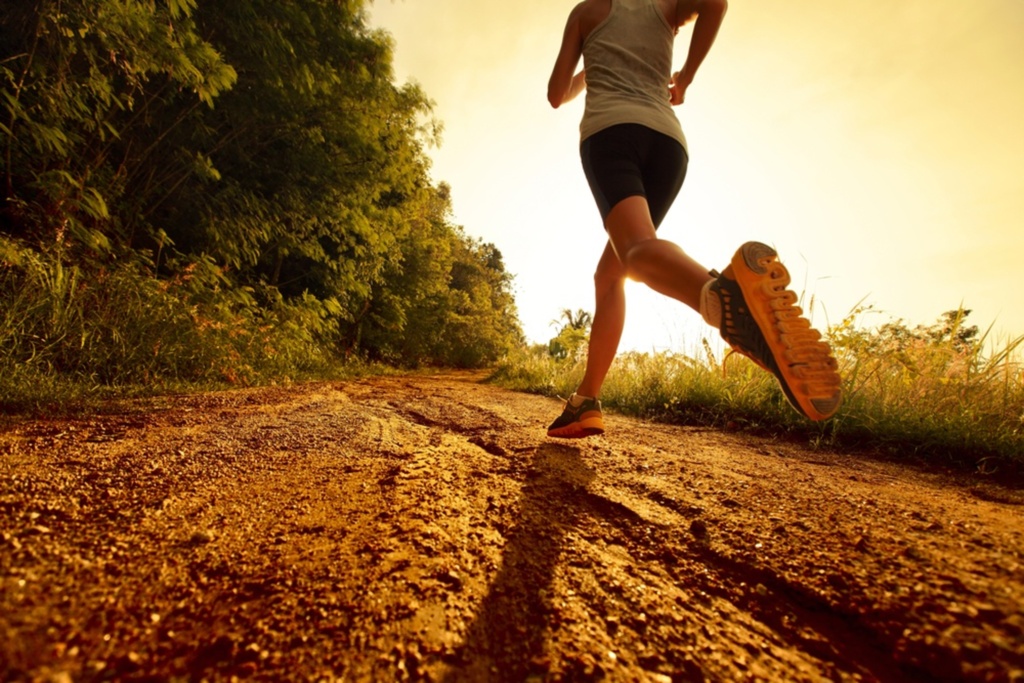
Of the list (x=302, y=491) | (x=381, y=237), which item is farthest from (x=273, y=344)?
(x=302, y=491)

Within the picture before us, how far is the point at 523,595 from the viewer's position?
2.01ft

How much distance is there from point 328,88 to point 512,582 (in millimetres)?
6329

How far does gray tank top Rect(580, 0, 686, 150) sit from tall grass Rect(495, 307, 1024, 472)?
1.13 m

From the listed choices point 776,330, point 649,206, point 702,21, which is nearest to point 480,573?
point 776,330

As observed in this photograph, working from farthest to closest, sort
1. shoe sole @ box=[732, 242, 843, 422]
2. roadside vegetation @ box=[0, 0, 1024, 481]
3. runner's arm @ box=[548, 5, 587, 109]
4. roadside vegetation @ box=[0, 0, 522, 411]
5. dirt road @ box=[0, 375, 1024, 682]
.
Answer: roadside vegetation @ box=[0, 0, 522, 411]
roadside vegetation @ box=[0, 0, 1024, 481]
runner's arm @ box=[548, 5, 587, 109]
shoe sole @ box=[732, 242, 843, 422]
dirt road @ box=[0, 375, 1024, 682]

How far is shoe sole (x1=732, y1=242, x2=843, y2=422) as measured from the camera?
106cm

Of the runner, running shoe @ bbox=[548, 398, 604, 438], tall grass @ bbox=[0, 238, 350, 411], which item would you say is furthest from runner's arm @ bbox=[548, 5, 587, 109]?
tall grass @ bbox=[0, 238, 350, 411]

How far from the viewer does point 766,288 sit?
1.09 metres

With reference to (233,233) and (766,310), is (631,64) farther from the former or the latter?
(233,233)

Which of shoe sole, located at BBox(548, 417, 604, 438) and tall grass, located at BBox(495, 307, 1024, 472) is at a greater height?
tall grass, located at BBox(495, 307, 1024, 472)

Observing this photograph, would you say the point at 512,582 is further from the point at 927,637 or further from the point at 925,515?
the point at 925,515

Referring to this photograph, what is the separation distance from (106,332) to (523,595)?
11.4ft

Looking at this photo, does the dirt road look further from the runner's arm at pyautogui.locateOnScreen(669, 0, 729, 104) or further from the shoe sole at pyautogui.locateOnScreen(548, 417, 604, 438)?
the runner's arm at pyautogui.locateOnScreen(669, 0, 729, 104)

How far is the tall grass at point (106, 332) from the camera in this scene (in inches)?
86.1
